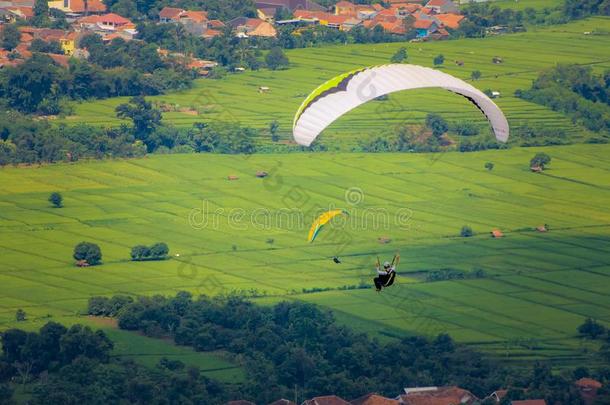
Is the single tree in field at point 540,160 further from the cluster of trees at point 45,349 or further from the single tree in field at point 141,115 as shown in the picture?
the cluster of trees at point 45,349

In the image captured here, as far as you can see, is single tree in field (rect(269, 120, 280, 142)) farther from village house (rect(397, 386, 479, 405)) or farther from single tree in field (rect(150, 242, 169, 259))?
village house (rect(397, 386, 479, 405))

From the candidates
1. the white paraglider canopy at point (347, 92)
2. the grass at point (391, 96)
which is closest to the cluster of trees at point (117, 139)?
the grass at point (391, 96)

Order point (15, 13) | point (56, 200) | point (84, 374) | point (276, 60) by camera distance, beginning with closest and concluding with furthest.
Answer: point (84, 374) → point (56, 200) → point (276, 60) → point (15, 13)

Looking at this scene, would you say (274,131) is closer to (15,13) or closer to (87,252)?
(87,252)

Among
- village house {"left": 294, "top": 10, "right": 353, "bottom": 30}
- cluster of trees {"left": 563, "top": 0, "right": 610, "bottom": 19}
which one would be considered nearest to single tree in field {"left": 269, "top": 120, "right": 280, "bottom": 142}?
village house {"left": 294, "top": 10, "right": 353, "bottom": 30}

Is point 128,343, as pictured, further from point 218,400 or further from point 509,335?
point 509,335

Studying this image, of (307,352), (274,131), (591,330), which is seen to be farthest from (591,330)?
(274,131)
